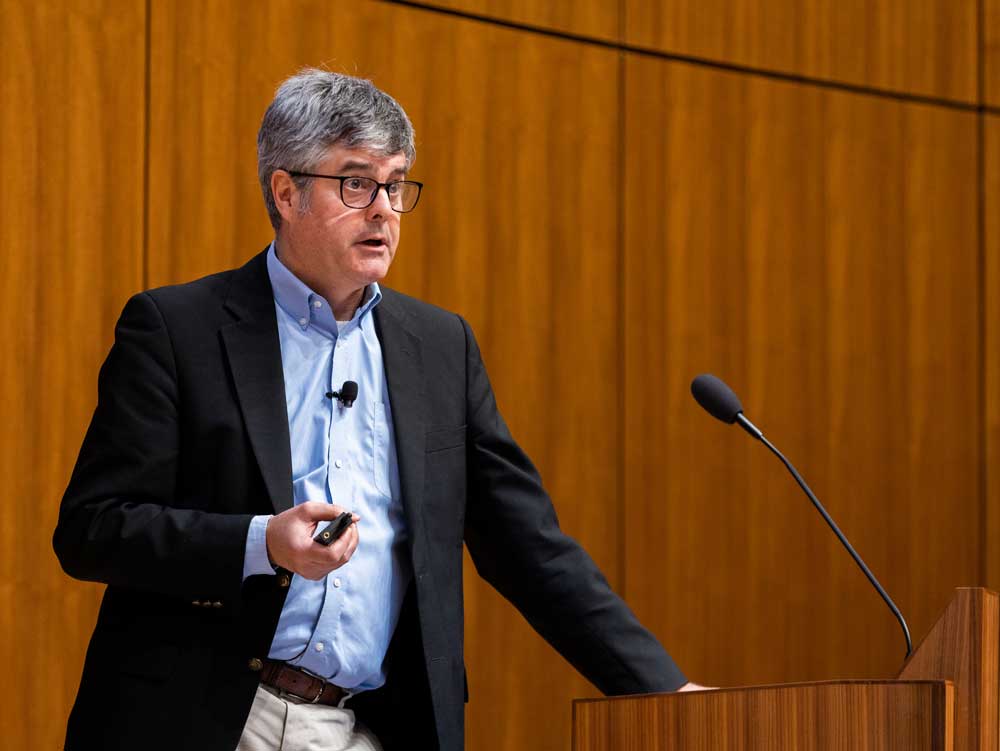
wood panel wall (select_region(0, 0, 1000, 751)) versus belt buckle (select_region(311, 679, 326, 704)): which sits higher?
wood panel wall (select_region(0, 0, 1000, 751))

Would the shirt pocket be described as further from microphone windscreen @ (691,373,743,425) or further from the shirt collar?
microphone windscreen @ (691,373,743,425)

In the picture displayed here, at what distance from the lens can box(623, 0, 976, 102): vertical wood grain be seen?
407 centimetres

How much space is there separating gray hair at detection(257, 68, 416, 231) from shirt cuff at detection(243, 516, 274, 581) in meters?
0.51

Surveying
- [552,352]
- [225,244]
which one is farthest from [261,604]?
[552,352]

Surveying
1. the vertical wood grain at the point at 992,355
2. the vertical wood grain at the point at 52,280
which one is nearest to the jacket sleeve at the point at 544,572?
the vertical wood grain at the point at 52,280

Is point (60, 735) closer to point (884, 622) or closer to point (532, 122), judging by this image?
point (532, 122)

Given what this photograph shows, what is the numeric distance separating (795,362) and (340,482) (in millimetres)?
2319

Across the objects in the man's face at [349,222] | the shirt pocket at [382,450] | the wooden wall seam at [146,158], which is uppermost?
the wooden wall seam at [146,158]

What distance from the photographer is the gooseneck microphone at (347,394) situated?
6.95ft

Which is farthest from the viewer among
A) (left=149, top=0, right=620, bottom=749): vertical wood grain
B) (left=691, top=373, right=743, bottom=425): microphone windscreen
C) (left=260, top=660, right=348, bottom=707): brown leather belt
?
(left=149, top=0, right=620, bottom=749): vertical wood grain

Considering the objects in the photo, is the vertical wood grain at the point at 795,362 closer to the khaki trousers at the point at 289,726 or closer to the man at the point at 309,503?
the man at the point at 309,503

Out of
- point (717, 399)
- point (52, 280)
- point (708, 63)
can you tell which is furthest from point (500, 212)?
point (717, 399)

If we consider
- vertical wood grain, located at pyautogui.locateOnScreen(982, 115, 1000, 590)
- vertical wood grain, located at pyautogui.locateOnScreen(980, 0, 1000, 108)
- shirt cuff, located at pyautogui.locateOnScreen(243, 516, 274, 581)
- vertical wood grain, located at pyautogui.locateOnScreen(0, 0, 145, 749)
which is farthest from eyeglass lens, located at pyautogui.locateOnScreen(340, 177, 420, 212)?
vertical wood grain, located at pyautogui.locateOnScreen(980, 0, 1000, 108)

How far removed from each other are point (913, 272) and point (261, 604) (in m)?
2.88
